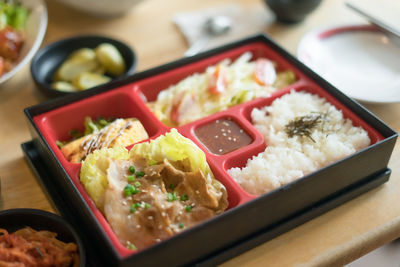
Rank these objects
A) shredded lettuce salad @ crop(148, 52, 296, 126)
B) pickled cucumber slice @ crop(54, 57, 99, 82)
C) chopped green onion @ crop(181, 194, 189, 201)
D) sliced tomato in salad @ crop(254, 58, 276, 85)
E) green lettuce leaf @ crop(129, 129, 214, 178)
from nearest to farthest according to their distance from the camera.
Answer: chopped green onion @ crop(181, 194, 189, 201)
green lettuce leaf @ crop(129, 129, 214, 178)
shredded lettuce salad @ crop(148, 52, 296, 126)
sliced tomato in salad @ crop(254, 58, 276, 85)
pickled cucumber slice @ crop(54, 57, 99, 82)

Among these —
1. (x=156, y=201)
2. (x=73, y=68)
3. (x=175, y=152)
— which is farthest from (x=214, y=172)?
(x=73, y=68)

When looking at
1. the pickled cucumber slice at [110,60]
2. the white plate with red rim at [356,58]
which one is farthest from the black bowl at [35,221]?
the white plate with red rim at [356,58]

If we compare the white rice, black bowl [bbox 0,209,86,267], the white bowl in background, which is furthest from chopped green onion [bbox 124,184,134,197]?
the white bowl in background

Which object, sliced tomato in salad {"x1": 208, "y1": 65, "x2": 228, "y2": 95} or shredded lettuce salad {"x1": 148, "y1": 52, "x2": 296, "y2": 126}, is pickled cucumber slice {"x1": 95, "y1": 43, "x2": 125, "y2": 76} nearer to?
shredded lettuce salad {"x1": 148, "y1": 52, "x2": 296, "y2": 126}

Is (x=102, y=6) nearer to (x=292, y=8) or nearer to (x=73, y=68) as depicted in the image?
(x=73, y=68)

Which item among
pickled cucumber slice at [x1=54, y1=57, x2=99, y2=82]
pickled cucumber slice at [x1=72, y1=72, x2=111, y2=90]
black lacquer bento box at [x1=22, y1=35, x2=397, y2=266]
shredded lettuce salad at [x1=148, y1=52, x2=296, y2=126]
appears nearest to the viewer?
black lacquer bento box at [x1=22, y1=35, x2=397, y2=266]

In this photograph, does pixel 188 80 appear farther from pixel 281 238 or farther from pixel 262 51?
pixel 281 238

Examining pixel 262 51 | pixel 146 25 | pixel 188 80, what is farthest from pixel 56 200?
pixel 146 25

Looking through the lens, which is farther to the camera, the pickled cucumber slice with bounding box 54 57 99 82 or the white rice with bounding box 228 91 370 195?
the pickled cucumber slice with bounding box 54 57 99 82
